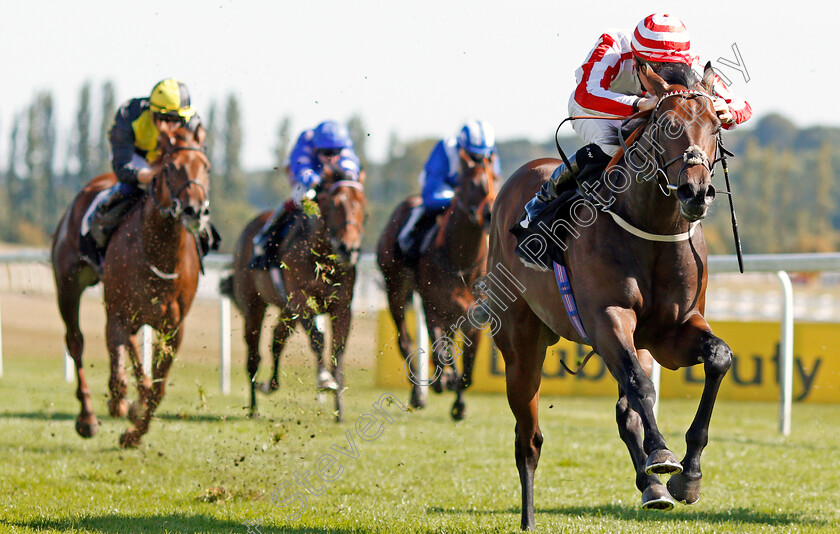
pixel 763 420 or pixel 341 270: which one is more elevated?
pixel 341 270

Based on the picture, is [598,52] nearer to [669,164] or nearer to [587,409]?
[669,164]

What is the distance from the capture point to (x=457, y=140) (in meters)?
7.88

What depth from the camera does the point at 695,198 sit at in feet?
10.7

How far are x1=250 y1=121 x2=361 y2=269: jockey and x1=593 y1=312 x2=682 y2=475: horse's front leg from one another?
4036mm

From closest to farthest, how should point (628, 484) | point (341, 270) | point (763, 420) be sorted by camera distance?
1. point (628, 484)
2. point (341, 270)
3. point (763, 420)

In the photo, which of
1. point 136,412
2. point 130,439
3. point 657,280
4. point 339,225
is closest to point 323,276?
point 339,225

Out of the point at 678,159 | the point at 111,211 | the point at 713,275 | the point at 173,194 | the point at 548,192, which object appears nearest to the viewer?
the point at 678,159

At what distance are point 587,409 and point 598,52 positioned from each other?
5575 millimetres

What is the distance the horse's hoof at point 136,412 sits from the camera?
6270mm

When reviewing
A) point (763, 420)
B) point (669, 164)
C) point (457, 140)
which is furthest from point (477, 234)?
point (669, 164)

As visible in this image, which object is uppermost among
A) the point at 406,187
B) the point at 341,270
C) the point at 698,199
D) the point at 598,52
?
the point at 598,52

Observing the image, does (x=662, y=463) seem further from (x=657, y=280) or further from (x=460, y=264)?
(x=460, y=264)

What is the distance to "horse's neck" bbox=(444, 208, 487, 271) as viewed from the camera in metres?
7.63

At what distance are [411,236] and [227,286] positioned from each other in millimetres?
2260
